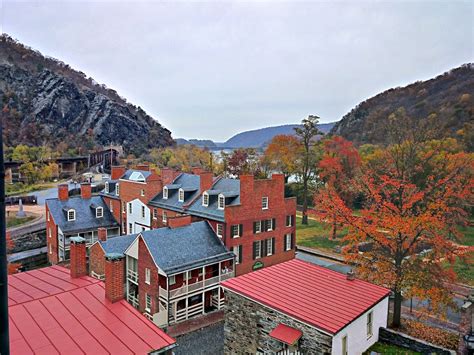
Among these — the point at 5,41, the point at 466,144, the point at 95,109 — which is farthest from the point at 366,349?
the point at 5,41

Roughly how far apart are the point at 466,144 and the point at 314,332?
48.7 m

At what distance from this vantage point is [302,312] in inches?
504

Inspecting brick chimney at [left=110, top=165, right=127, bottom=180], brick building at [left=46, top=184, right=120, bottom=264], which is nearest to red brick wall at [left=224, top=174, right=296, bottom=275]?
brick building at [left=46, top=184, right=120, bottom=264]

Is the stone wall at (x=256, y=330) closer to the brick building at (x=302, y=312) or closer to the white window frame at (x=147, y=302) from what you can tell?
the brick building at (x=302, y=312)

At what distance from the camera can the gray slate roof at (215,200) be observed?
86.6 feet

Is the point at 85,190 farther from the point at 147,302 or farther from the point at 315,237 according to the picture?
the point at 315,237

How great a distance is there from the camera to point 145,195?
32.5m

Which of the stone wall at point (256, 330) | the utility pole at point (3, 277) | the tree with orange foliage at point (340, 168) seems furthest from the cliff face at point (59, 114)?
the utility pole at point (3, 277)

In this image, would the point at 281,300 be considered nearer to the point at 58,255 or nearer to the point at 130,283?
the point at 130,283

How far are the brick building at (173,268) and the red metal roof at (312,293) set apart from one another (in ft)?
23.1

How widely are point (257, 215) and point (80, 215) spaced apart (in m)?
17.5

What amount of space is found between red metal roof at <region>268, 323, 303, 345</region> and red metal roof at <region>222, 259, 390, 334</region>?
542 millimetres

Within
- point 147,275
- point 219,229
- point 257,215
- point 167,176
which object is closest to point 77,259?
point 147,275

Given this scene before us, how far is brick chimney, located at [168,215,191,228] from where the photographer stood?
942 inches
